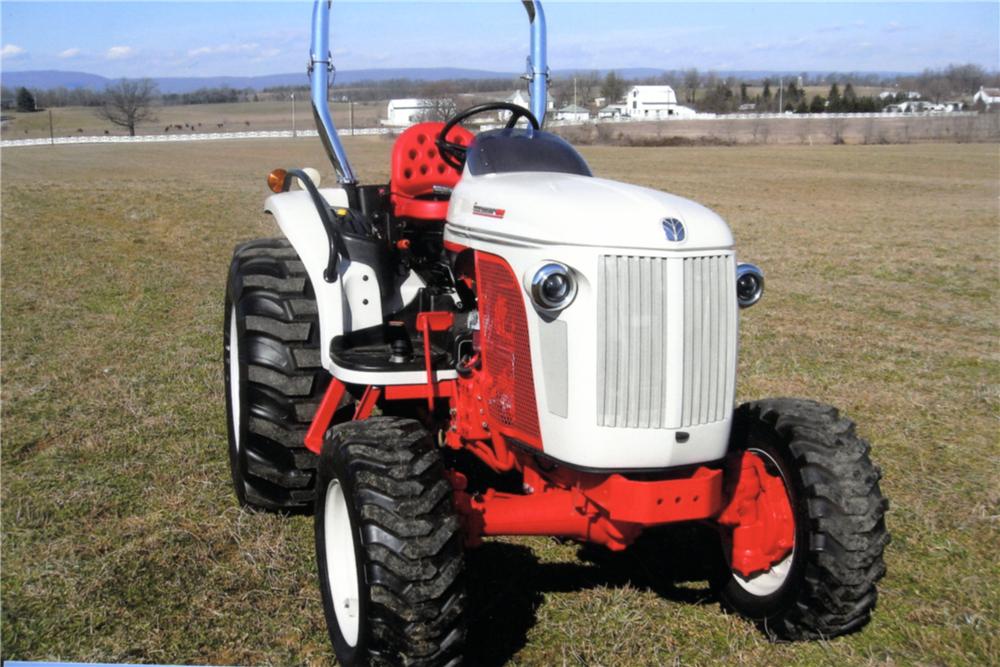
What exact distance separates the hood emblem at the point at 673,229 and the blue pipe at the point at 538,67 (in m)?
1.84

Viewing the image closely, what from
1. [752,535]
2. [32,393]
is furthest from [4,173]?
[752,535]

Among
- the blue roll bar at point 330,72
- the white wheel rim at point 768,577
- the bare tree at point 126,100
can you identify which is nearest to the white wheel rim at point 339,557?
the white wheel rim at point 768,577

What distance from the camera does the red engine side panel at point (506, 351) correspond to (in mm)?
3426

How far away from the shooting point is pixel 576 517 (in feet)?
11.5

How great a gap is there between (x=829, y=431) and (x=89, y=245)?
11.2m

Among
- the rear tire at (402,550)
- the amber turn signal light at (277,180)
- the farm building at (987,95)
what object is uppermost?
the farm building at (987,95)

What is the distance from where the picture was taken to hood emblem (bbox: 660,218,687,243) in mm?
3207

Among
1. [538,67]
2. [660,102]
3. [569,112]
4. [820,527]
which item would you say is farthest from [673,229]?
[660,102]

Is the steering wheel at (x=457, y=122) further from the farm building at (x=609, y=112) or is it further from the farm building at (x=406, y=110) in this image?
the farm building at (x=609, y=112)

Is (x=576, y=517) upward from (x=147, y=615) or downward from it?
upward

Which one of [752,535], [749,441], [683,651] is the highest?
[749,441]

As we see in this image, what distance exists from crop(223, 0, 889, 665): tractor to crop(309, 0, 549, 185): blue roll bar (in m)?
0.51

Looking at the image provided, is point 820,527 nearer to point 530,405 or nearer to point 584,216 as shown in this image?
point 530,405

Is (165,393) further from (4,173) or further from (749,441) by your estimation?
(4,173)
